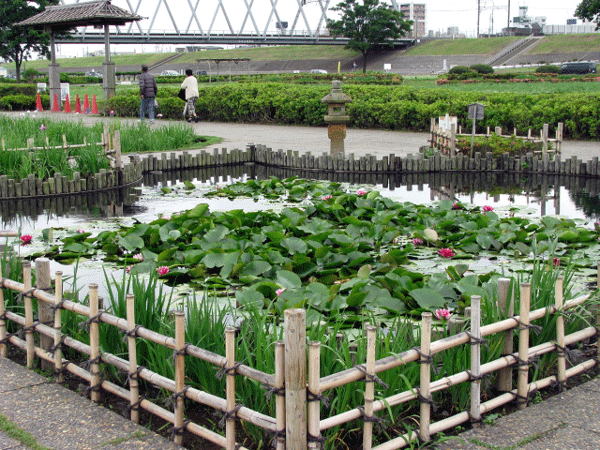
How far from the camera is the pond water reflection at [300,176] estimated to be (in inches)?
346

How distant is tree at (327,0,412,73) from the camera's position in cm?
6400

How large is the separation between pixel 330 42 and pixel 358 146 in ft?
216

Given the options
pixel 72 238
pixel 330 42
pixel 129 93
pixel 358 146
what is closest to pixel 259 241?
pixel 72 238

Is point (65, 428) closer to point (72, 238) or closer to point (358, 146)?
point (72, 238)

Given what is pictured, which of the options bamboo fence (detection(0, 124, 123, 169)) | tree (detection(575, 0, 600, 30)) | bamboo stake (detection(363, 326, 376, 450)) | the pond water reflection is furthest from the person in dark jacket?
tree (detection(575, 0, 600, 30))

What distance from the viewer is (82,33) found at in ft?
194

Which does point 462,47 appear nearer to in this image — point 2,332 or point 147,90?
point 147,90

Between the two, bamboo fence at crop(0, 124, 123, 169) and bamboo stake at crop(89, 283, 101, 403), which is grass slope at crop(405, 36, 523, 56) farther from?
bamboo stake at crop(89, 283, 101, 403)

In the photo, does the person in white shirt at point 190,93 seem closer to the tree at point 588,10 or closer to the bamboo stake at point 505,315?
the bamboo stake at point 505,315

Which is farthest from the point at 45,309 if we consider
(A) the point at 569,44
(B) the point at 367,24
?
(A) the point at 569,44

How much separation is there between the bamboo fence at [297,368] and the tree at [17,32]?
37.5 meters

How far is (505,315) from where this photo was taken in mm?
3514

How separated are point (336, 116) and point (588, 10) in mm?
42073

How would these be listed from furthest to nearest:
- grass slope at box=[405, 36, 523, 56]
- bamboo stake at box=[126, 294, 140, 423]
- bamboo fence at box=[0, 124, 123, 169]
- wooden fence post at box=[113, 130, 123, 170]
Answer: grass slope at box=[405, 36, 523, 56], wooden fence post at box=[113, 130, 123, 170], bamboo fence at box=[0, 124, 123, 169], bamboo stake at box=[126, 294, 140, 423]
